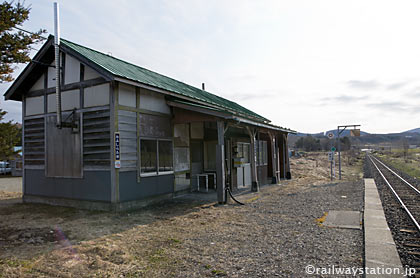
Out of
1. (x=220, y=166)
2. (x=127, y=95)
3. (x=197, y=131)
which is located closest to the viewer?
(x=127, y=95)

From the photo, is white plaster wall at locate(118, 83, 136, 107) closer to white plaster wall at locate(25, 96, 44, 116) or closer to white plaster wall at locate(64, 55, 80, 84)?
white plaster wall at locate(64, 55, 80, 84)

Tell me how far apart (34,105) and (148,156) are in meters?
4.65

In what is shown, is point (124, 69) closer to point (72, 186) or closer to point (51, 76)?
point (51, 76)

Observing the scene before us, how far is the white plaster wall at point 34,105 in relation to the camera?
9836 millimetres

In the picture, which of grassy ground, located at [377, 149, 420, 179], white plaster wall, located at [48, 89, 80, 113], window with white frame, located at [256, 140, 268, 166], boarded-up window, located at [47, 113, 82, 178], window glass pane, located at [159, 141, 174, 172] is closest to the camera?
boarded-up window, located at [47, 113, 82, 178]

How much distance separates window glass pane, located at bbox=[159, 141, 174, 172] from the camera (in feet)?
31.8

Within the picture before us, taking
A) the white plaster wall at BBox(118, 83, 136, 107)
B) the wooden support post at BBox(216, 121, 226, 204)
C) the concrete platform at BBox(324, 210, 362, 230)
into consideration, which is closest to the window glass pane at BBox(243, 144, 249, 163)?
the wooden support post at BBox(216, 121, 226, 204)

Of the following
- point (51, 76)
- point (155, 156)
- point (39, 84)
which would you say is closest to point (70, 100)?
point (51, 76)

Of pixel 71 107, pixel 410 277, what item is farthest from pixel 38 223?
pixel 410 277

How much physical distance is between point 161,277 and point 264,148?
13242mm

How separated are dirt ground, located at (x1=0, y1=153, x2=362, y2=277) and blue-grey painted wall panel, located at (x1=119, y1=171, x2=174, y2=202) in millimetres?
515

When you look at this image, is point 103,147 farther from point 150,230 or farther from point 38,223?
point 150,230

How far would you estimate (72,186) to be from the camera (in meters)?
8.80

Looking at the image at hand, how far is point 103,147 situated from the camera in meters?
8.15
